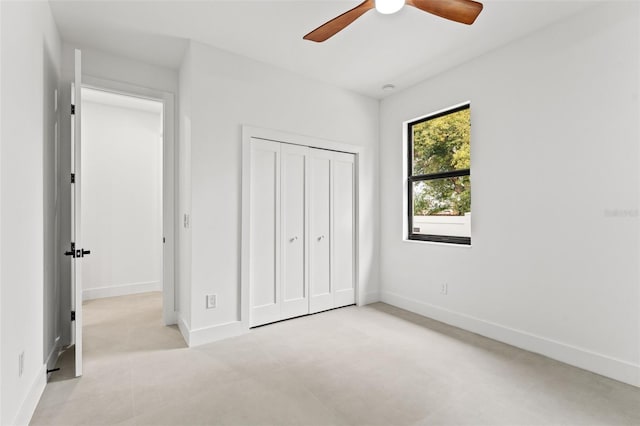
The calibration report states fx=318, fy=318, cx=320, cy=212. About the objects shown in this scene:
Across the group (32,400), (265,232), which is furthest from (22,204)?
(265,232)

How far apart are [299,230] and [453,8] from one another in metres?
2.41

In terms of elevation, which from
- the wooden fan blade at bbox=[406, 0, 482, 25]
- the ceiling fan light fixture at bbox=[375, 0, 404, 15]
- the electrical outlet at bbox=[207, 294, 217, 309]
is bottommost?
the electrical outlet at bbox=[207, 294, 217, 309]

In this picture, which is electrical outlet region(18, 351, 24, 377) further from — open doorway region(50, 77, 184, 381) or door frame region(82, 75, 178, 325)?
open doorway region(50, 77, 184, 381)

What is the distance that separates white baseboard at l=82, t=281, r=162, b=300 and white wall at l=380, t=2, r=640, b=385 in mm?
3986

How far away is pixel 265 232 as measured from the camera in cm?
330

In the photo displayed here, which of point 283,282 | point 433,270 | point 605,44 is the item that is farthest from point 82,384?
point 605,44

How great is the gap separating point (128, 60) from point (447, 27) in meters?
3.01

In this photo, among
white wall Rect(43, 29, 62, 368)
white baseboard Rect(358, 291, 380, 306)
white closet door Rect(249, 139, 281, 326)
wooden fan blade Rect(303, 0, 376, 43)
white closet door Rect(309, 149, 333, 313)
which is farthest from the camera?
white baseboard Rect(358, 291, 380, 306)

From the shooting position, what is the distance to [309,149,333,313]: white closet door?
364 centimetres

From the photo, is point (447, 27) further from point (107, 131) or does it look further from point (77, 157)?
point (107, 131)

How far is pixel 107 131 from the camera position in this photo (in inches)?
177

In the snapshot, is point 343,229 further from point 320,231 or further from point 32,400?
point 32,400

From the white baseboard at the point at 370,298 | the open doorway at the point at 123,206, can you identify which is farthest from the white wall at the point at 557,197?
the open doorway at the point at 123,206

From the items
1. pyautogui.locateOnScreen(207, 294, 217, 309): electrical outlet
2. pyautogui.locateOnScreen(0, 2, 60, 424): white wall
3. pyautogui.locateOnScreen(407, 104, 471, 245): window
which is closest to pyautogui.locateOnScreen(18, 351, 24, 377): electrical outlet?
pyautogui.locateOnScreen(0, 2, 60, 424): white wall
